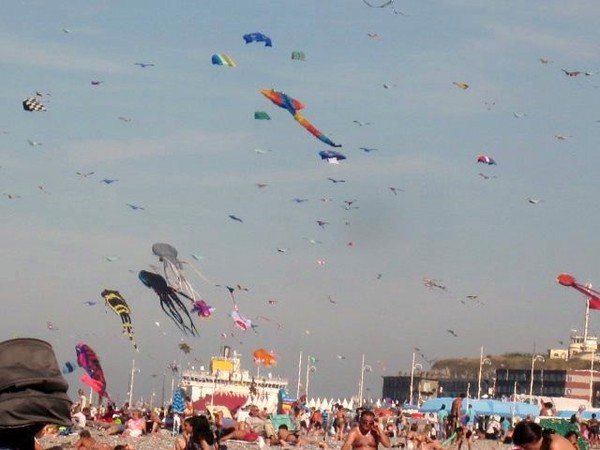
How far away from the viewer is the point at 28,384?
2.50 m

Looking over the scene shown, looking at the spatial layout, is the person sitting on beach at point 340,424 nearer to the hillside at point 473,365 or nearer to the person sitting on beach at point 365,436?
the person sitting on beach at point 365,436

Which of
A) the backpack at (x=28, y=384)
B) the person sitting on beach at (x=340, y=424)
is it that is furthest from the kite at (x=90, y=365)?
the backpack at (x=28, y=384)

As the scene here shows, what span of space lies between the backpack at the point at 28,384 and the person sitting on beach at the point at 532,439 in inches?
266

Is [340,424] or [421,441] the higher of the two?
[340,424]

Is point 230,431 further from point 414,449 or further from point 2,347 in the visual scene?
point 2,347

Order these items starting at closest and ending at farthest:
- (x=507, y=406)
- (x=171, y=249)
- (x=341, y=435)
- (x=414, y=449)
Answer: (x=414, y=449) < (x=341, y=435) < (x=171, y=249) < (x=507, y=406)

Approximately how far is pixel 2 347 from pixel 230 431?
24135 millimetres

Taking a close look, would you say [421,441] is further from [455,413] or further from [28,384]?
[28,384]

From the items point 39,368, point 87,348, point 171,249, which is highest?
point 171,249

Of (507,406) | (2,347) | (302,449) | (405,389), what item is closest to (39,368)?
(2,347)

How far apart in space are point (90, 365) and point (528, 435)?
3192 centimetres

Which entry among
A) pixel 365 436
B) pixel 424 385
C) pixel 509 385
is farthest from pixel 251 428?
pixel 509 385

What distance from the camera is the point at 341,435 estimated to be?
38.5 m

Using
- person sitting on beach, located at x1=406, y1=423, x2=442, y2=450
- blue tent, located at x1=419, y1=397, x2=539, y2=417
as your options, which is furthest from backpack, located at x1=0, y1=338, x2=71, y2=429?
blue tent, located at x1=419, y1=397, x2=539, y2=417
